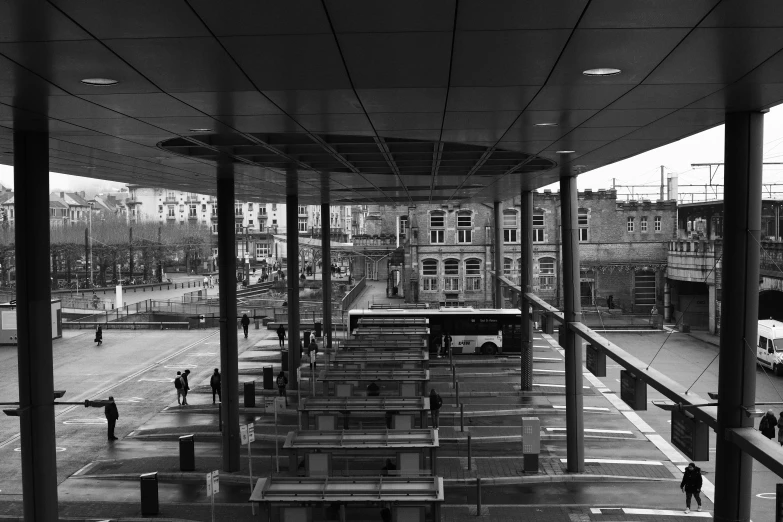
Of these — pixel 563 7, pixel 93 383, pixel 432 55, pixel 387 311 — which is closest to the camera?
pixel 563 7

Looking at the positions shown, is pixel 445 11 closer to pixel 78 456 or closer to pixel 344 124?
pixel 344 124

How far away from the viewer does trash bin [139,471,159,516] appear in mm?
16359

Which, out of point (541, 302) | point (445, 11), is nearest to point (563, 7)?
point (445, 11)

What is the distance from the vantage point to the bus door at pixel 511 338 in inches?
1544

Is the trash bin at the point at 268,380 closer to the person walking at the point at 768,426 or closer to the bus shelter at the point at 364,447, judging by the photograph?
the bus shelter at the point at 364,447

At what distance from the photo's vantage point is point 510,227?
5128 centimetres

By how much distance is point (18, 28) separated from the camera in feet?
17.4

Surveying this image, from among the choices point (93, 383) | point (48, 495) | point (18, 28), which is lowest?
point (93, 383)

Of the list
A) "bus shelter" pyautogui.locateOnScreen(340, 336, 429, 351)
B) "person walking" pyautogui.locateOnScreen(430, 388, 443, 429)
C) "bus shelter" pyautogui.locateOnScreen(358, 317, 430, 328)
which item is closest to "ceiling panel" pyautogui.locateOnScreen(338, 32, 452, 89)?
"person walking" pyautogui.locateOnScreen(430, 388, 443, 429)

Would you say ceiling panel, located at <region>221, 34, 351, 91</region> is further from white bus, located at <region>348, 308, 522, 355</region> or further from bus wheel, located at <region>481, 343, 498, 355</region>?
bus wheel, located at <region>481, 343, 498, 355</region>

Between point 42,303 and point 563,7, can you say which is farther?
point 42,303

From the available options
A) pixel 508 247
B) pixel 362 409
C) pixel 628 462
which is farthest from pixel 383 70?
pixel 508 247

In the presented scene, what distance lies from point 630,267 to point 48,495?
15.1 metres

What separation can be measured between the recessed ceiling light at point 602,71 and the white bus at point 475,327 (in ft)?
107
